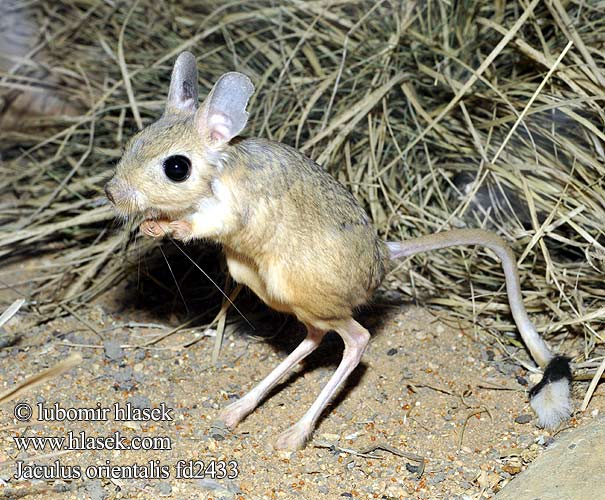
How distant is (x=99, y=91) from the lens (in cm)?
527

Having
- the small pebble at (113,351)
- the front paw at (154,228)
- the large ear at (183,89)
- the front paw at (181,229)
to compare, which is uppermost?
the large ear at (183,89)

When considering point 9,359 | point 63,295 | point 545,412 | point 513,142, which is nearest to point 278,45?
point 513,142

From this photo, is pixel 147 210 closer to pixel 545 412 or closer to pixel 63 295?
pixel 63 295

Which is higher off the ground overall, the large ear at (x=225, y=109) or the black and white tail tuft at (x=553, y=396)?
the large ear at (x=225, y=109)

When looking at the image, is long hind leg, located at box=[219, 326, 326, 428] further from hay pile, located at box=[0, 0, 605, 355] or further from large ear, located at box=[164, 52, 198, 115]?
large ear, located at box=[164, 52, 198, 115]

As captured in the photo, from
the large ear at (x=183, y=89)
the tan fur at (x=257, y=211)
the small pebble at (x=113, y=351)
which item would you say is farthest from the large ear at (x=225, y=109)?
the small pebble at (x=113, y=351)

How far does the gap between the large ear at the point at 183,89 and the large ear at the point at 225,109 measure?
235 millimetres

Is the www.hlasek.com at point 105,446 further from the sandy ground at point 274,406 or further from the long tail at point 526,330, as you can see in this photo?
the long tail at point 526,330

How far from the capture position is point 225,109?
3.15 meters

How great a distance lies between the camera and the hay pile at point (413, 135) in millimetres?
4047

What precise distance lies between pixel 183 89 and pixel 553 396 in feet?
5.96

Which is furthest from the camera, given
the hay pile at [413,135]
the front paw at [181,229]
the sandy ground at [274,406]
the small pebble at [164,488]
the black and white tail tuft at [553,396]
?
the hay pile at [413,135]

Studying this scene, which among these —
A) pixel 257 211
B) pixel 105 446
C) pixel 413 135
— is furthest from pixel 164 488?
pixel 413 135

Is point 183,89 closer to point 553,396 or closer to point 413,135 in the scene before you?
point 413,135
